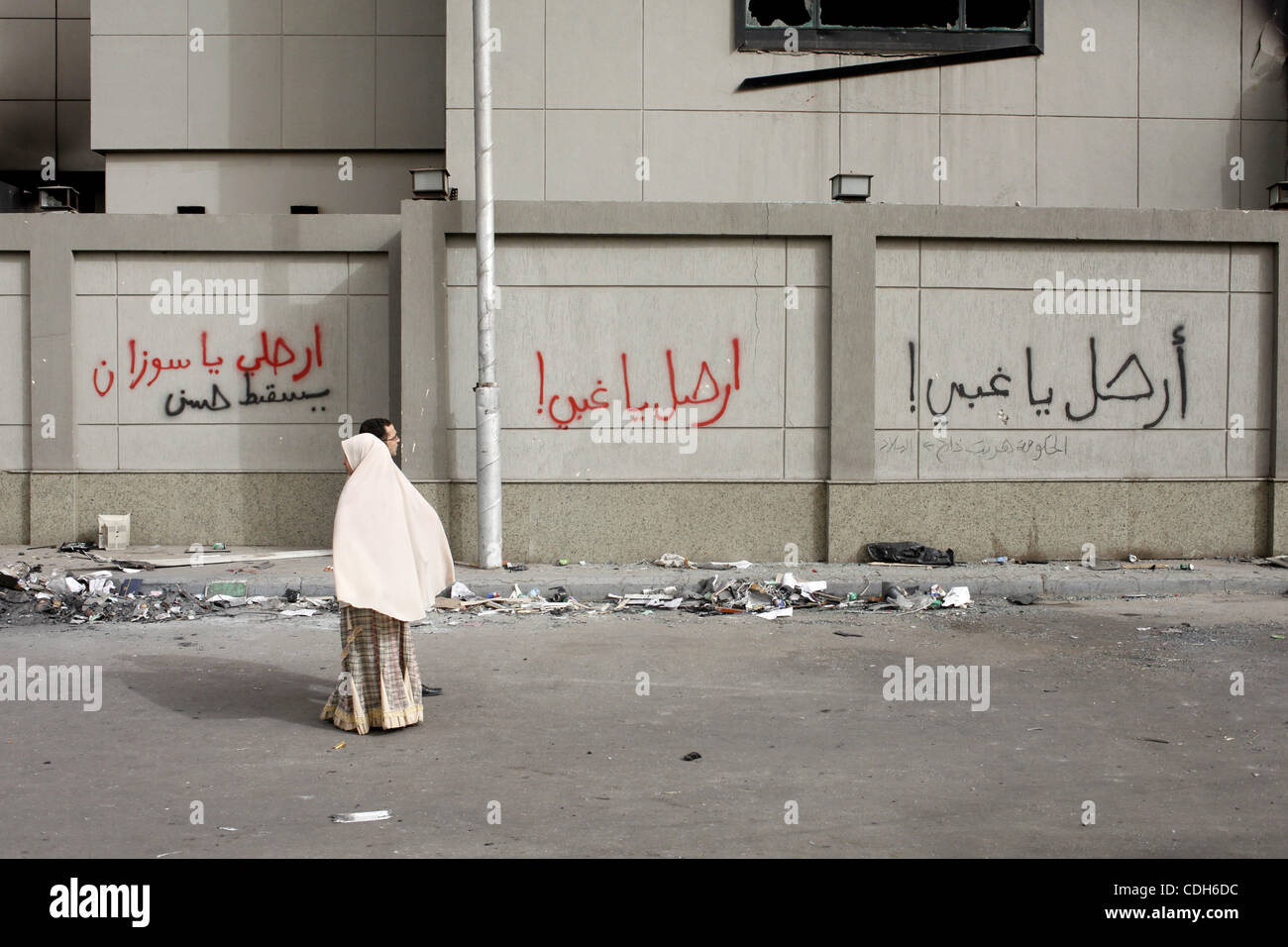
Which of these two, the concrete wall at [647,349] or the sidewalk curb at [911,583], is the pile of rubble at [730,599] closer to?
the sidewalk curb at [911,583]

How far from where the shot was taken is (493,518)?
11516 millimetres

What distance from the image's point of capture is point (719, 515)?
39.7ft

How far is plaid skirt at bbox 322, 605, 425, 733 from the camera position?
619cm

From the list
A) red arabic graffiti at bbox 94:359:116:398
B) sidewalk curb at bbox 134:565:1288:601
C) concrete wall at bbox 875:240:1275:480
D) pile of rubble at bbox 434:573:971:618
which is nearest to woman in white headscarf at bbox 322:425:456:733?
pile of rubble at bbox 434:573:971:618

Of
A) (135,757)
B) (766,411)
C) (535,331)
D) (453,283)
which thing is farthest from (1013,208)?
(135,757)

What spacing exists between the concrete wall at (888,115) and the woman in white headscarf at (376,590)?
7.36 m

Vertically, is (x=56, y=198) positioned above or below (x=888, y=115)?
below

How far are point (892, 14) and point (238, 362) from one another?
27.9 feet

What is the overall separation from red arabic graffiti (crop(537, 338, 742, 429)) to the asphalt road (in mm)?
3445

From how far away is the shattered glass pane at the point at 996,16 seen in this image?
43.8ft

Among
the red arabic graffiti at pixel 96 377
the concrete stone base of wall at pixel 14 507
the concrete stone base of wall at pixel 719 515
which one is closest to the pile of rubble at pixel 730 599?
the concrete stone base of wall at pixel 719 515

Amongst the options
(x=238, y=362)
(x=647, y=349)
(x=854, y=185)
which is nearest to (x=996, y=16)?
(x=854, y=185)

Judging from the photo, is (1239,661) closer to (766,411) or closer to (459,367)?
(766,411)

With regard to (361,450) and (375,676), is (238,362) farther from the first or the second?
(375,676)
